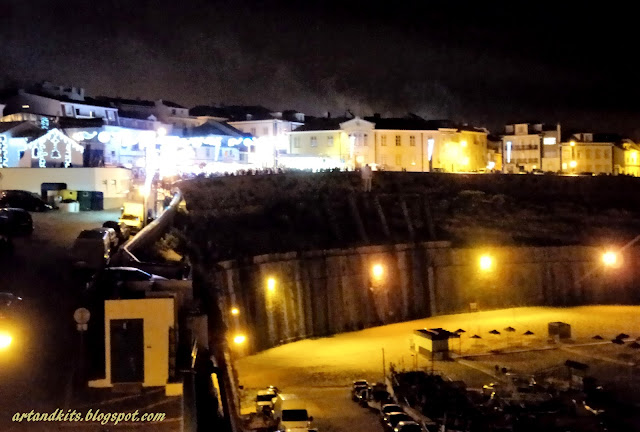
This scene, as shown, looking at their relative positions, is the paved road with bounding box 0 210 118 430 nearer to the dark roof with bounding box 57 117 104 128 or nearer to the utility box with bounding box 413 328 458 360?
the utility box with bounding box 413 328 458 360

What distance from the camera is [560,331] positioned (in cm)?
2644

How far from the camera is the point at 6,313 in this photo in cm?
1388

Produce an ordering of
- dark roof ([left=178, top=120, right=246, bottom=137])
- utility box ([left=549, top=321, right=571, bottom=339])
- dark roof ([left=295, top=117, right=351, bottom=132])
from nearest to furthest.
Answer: utility box ([left=549, top=321, right=571, bottom=339]) → dark roof ([left=178, top=120, right=246, bottom=137]) → dark roof ([left=295, top=117, right=351, bottom=132])

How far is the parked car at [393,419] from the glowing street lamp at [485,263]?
19.3 metres

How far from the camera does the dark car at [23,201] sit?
31.7 m

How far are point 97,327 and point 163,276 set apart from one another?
3.87m

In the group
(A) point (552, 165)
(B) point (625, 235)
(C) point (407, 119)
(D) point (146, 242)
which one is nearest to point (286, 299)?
(D) point (146, 242)

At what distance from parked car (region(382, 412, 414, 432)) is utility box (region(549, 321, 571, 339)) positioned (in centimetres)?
1219

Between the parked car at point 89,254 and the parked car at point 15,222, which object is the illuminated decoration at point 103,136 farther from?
the parked car at point 89,254

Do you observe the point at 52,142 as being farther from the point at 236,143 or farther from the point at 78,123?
the point at 236,143

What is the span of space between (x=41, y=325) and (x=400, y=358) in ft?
43.8

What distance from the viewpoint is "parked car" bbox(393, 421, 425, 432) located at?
15.2 meters

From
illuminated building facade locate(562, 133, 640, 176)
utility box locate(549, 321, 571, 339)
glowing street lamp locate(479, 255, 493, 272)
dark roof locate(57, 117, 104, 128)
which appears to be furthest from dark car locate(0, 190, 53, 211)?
illuminated building facade locate(562, 133, 640, 176)

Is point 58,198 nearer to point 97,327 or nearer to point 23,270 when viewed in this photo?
point 23,270
